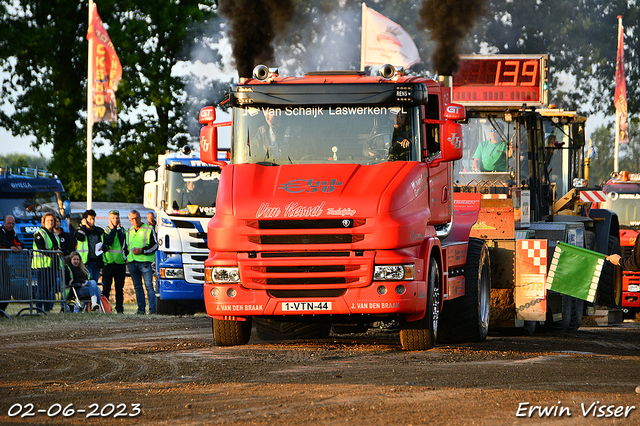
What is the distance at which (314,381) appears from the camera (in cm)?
851

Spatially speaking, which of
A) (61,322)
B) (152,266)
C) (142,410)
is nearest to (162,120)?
(152,266)

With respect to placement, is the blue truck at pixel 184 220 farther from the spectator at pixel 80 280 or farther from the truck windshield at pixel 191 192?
the spectator at pixel 80 280

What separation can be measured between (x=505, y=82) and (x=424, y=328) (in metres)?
5.76

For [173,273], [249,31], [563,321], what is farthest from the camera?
[173,273]

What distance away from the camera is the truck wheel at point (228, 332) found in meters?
11.5

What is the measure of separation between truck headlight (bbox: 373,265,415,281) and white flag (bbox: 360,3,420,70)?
1585 cm

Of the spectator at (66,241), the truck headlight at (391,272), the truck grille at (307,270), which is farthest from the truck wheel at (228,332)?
the spectator at (66,241)

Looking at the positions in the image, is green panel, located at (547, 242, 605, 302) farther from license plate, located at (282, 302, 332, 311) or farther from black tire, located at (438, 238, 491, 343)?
license plate, located at (282, 302, 332, 311)

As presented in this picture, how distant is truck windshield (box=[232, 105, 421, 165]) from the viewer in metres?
11.0

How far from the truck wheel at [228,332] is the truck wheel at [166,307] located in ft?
25.2

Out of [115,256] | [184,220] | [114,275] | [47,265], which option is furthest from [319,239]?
[114,275]

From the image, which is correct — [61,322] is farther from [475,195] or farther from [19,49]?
[19,49]

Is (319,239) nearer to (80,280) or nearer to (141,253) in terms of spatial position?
(80,280)

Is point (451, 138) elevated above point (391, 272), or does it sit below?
above
